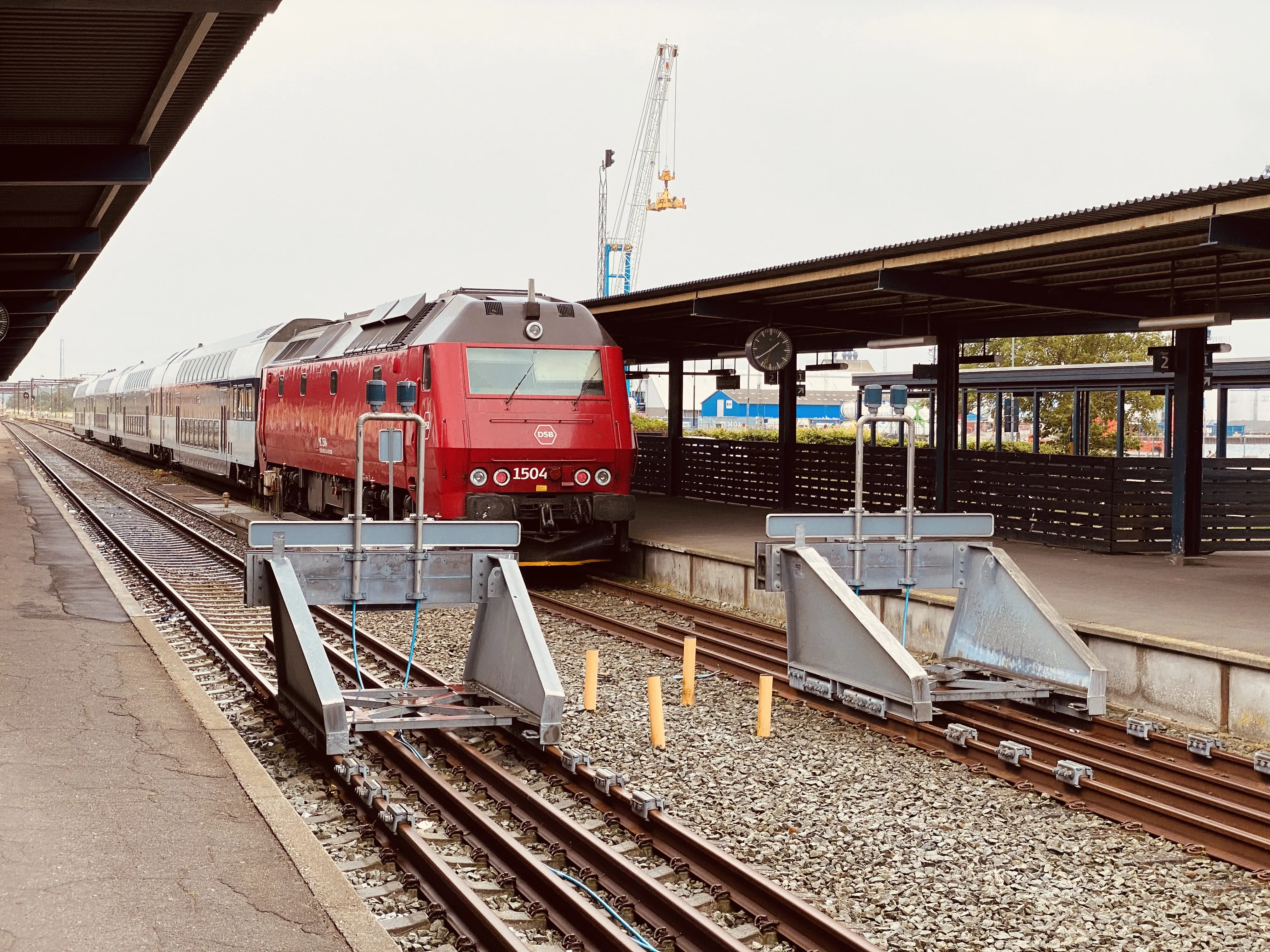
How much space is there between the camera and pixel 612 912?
17.6ft

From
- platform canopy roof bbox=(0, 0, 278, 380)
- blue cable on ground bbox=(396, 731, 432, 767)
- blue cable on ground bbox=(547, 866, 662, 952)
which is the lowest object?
blue cable on ground bbox=(547, 866, 662, 952)

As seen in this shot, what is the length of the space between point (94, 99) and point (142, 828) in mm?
8942

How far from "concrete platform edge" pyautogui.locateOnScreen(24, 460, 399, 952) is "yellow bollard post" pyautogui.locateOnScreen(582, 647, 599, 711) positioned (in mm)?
2340

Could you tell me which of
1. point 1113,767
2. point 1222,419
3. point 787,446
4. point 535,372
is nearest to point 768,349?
point 787,446

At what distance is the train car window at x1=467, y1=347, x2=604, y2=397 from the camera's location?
14180 millimetres

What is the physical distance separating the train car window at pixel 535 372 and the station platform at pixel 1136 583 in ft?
8.13

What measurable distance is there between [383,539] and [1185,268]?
29.5ft

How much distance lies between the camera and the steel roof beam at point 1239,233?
956 centimetres

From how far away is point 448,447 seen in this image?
13789 mm

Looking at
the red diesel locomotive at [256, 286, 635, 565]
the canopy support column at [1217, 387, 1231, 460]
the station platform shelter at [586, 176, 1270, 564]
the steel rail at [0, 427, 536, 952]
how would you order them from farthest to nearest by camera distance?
the canopy support column at [1217, 387, 1231, 460]
the red diesel locomotive at [256, 286, 635, 565]
the station platform shelter at [586, 176, 1270, 564]
the steel rail at [0, 427, 536, 952]

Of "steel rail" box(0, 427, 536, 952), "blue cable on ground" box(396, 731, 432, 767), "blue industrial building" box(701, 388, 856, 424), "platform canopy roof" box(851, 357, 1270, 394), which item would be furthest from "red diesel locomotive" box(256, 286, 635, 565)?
"blue industrial building" box(701, 388, 856, 424)

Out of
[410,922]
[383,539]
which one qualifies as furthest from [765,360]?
[410,922]

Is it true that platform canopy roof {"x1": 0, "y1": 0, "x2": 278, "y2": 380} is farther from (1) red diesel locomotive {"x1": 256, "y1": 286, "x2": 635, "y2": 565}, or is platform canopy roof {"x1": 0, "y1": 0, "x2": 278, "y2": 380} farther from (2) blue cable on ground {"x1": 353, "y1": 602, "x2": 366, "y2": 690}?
(2) blue cable on ground {"x1": 353, "y1": 602, "x2": 366, "y2": 690}

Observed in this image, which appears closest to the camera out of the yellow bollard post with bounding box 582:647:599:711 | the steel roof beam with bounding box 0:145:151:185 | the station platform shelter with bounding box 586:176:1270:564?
the yellow bollard post with bounding box 582:647:599:711
